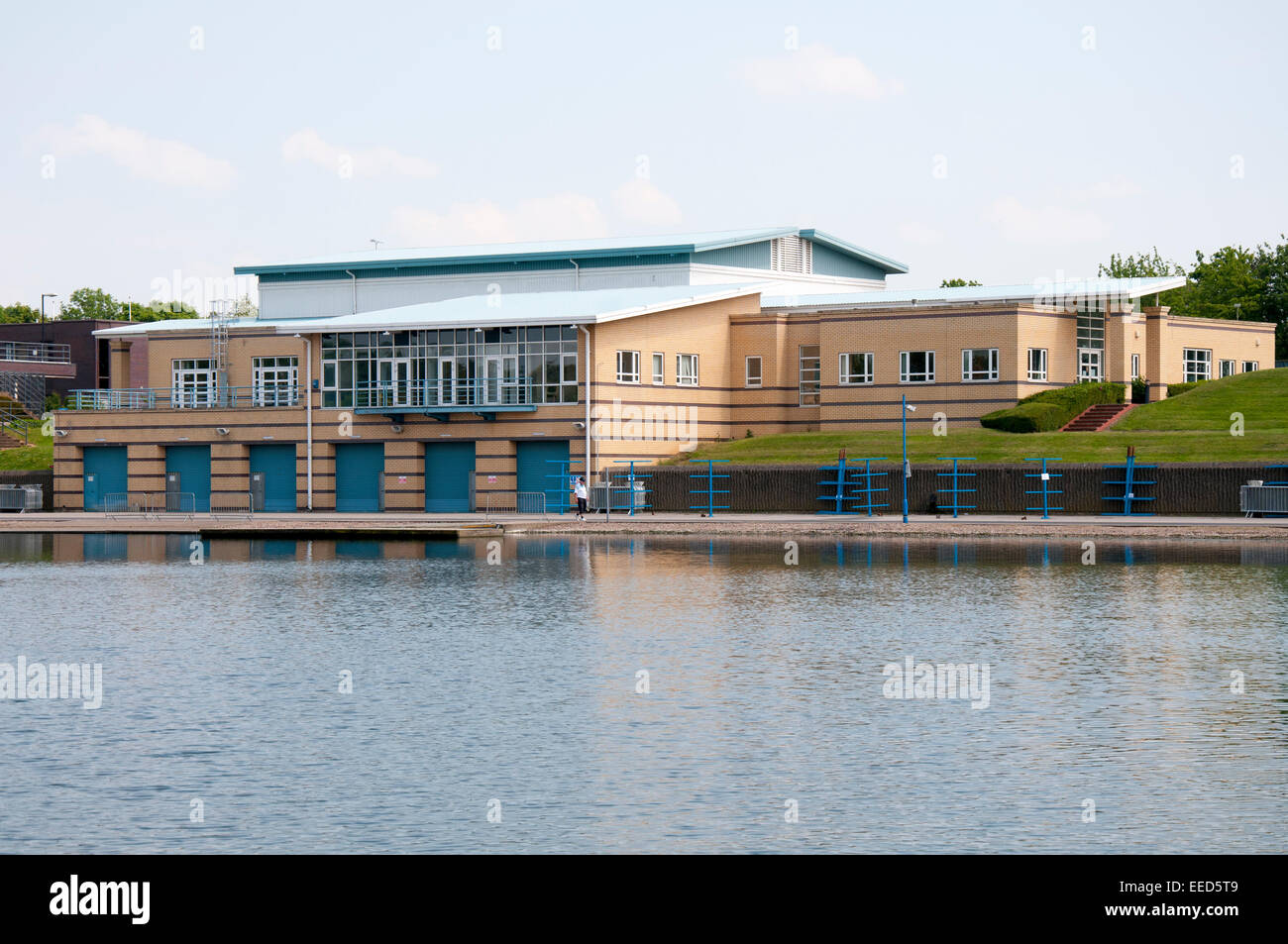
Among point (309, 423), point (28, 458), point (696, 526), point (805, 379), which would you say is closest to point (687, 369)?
point (805, 379)

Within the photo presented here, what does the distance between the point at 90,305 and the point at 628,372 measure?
5084 inches

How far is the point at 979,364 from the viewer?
6312cm

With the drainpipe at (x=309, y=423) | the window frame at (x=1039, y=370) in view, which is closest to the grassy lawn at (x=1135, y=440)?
the window frame at (x=1039, y=370)

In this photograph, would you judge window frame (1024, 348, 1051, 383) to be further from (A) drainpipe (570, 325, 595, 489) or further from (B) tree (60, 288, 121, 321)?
(B) tree (60, 288, 121, 321)

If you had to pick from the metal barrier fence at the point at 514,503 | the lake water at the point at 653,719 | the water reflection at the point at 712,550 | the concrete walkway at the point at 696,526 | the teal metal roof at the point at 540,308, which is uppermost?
the teal metal roof at the point at 540,308

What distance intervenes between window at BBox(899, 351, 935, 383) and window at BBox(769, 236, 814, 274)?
43.0 ft

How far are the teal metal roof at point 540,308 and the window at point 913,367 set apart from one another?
729cm

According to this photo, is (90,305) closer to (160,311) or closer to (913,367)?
(160,311)

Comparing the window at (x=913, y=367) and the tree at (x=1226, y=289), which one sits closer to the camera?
the window at (x=913, y=367)

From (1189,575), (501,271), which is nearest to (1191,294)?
(501,271)

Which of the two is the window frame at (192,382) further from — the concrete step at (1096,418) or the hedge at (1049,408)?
the concrete step at (1096,418)

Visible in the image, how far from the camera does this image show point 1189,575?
32.0m

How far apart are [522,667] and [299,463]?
4655 centimetres

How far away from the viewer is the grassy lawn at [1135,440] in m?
53.7
